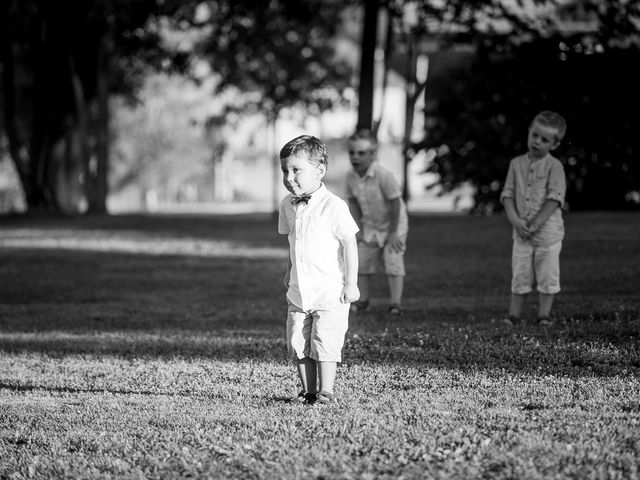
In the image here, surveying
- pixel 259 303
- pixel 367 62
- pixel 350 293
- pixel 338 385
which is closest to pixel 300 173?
pixel 350 293

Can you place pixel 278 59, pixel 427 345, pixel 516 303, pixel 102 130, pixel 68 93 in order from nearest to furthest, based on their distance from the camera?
1. pixel 427 345
2. pixel 516 303
3. pixel 68 93
4. pixel 102 130
5. pixel 278 59

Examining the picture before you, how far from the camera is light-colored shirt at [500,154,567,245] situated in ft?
26.8

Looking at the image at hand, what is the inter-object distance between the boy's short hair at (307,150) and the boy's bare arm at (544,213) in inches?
122

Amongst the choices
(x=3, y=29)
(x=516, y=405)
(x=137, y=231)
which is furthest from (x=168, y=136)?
(x=516, y=405)

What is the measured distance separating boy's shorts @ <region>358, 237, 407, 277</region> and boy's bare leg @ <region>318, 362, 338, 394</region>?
4033 mm

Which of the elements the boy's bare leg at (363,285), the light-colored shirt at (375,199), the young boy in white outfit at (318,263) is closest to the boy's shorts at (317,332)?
the young boy in white outfit at (318,263)

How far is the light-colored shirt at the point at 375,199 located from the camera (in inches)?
376

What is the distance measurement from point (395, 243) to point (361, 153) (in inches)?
38.5

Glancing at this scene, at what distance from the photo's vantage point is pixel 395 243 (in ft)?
31.1

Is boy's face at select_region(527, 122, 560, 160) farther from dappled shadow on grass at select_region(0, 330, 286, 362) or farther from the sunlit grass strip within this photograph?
the sunlit grass strip

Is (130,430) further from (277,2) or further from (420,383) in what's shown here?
(277,2)

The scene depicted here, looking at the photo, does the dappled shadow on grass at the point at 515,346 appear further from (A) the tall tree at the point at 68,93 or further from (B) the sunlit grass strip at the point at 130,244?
(A) the tall tree at the point at 68,93

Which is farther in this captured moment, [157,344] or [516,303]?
[516,303]

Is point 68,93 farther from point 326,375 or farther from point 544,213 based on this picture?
point 326,375
